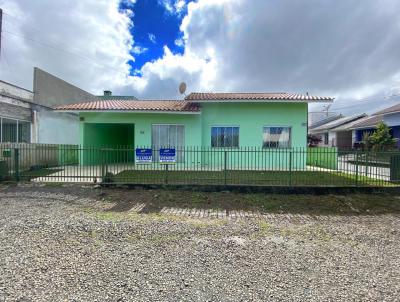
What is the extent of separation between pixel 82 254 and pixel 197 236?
208cm

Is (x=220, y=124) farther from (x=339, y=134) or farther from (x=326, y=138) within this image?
(x=326, y=138)

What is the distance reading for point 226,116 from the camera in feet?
49.2

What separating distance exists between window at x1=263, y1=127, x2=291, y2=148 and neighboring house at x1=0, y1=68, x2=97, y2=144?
500 inches

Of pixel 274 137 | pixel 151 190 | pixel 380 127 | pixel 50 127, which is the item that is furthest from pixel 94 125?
pixel 380 127

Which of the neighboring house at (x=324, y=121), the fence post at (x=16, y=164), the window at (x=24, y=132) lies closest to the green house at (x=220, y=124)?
the window at (x=24, y=132)

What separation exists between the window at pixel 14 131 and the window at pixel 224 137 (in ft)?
33.6

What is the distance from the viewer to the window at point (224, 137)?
49.5 feet

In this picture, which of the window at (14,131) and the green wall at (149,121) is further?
the green wall at (149,121)

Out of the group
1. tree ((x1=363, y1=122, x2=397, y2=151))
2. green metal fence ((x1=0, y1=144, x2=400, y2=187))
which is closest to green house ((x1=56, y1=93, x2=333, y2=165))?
green metal fence ((x1=0, y1=144, x2=400, y2=187))

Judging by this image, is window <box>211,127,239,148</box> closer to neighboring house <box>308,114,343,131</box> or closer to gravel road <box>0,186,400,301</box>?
gravel road <box>0,186,400,301</box>

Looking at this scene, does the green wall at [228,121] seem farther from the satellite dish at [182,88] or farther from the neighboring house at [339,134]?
the neighboring house at [339,134]

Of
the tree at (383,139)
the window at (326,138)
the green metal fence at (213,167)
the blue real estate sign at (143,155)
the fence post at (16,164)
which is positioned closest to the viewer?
the green metal fence at (213,167)

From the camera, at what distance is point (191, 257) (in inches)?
170

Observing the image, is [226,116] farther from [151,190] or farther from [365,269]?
[365,269]
